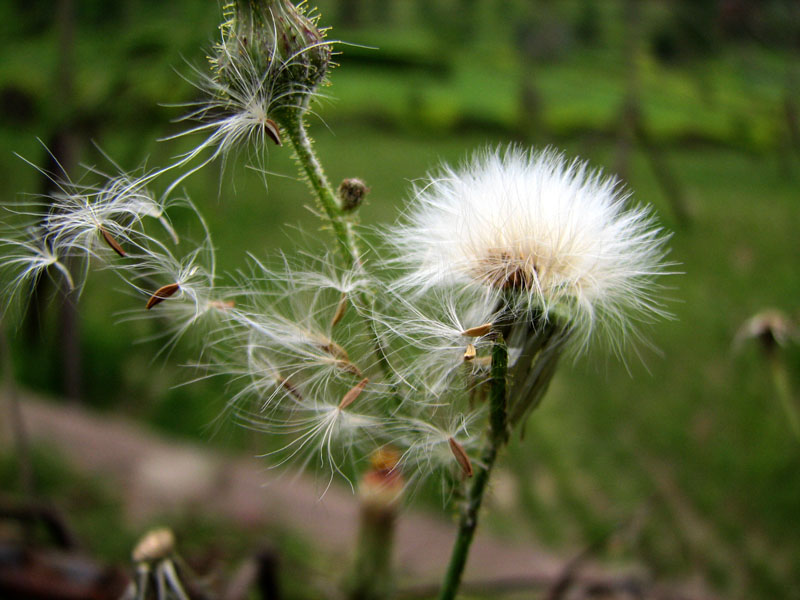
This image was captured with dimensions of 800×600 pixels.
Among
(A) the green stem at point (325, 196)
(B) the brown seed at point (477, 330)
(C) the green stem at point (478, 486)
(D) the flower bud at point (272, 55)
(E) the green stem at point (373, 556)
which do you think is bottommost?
(E) the green stem at point (373, 556)

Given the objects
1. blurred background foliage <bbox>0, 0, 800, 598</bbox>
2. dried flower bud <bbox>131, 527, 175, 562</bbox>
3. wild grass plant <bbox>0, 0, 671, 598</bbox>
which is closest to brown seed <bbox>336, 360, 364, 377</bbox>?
wild grass plant <bbox>0, 0, 671, 598</bbox>

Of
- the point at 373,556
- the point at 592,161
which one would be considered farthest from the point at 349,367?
the point at 592,161

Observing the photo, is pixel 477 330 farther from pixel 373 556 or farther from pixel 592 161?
pixel 592 161

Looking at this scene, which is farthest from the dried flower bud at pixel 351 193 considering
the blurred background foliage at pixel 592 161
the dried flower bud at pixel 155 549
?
the blurred background foliage at pixel 592 161

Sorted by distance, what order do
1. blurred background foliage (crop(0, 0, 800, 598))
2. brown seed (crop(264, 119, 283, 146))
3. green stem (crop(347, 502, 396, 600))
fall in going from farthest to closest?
blurred background foliage (crop(0, 0, 800, 598))
green stem (crop(347, 502, 396, 600))
brown seed (crop(264, 119, 283, 146))

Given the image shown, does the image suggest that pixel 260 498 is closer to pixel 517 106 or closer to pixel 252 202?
pixel 252 202

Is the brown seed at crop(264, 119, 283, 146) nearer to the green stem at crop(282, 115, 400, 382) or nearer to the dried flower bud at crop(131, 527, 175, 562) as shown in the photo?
the green stem at crop(282, 115, 400, 382)

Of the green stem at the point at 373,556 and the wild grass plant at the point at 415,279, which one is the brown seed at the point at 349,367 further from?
the green stem at the point at 373,556
